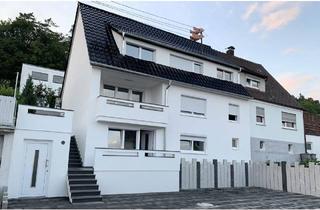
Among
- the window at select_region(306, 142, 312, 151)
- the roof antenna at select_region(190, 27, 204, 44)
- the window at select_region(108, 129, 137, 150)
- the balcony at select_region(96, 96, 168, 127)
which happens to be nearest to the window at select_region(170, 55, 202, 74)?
the balcony at select_region(96, 96, 168, 127)

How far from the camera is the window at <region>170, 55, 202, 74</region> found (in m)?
18.5

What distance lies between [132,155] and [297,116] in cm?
1863

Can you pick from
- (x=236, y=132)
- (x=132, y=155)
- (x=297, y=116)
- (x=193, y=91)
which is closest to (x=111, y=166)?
(x=132, y=155)

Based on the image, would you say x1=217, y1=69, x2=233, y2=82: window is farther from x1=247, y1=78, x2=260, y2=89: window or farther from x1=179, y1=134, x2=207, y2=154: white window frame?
x1=179, y1=134, x2=207, y2=154: white window frame

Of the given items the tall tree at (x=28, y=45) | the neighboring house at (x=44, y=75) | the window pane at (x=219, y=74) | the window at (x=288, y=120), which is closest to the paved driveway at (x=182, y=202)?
the window pane at (x=219, y=74)

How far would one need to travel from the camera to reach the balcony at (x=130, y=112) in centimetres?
1373

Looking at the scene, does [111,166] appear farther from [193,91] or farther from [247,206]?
[193,91]

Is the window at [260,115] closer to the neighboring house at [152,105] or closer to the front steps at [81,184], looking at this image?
the neighboring house at [152,105]

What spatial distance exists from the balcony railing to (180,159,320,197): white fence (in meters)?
1.01

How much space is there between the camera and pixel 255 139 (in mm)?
21062

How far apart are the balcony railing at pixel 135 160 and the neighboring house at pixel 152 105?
0.15 ft

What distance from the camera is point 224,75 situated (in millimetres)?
21094

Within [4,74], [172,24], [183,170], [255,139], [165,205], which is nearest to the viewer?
[165,205]

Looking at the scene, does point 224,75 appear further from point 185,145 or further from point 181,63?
point 185,145
